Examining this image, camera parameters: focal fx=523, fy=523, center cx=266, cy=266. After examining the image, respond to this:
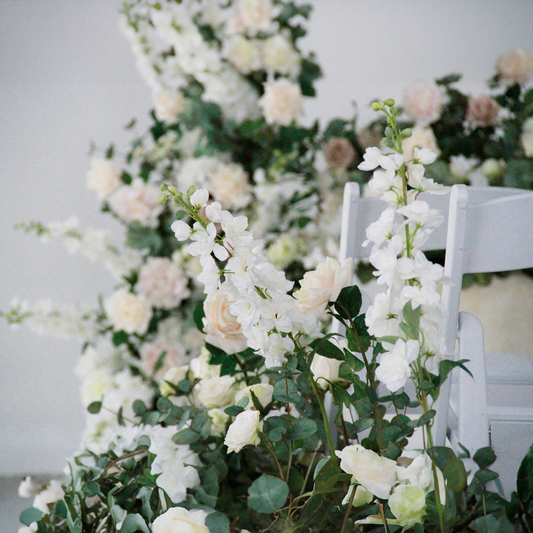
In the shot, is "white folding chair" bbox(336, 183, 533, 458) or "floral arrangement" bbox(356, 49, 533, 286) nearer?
"white folding chair" bbox(336, 183, 533, 458)

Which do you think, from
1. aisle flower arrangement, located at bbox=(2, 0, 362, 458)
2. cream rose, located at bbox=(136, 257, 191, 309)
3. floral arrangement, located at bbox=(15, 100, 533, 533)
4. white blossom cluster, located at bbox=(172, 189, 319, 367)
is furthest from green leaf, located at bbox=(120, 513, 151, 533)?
cream rose, located at bbox=(136, 257, 191, 309)

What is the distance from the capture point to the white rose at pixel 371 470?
0.44 m

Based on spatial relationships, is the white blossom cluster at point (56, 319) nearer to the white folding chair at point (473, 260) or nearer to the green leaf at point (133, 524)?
the green leaf at point (133, 524)

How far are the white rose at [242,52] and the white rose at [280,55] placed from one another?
3 cm

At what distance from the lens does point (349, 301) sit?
52 centimetres

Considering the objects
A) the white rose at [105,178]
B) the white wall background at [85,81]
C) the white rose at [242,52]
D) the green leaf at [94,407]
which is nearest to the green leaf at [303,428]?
the green leaf at [94,407]

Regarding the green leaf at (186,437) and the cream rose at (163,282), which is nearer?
the green leaf at (186,437)

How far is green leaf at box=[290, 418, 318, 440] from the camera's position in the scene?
0.53 metres

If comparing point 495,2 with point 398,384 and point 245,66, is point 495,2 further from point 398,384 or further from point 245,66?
point 398,384

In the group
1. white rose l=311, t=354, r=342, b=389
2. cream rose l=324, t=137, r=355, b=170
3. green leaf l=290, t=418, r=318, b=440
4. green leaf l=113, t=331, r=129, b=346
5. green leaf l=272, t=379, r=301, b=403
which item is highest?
cream rose l=324, t=137, r=355, b=170

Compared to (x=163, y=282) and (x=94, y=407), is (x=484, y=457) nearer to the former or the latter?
(x=94, y=407)

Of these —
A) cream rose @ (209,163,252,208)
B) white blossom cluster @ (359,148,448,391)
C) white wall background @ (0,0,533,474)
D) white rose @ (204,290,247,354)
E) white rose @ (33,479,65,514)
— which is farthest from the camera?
white wall background @ (0,0,533,474)

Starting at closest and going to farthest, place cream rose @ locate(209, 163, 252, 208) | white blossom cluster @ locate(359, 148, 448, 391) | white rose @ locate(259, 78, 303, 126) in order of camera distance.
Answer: white blossom cluster @ locate(359, 148, 448, 391) → white rose @ locate(259, 78, 303, 126) → cream rose @ locate(209, 163, 252, 208)

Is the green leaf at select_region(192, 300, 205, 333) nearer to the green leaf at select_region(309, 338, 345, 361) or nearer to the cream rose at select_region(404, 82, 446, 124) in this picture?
the green leaf at select_region(309, 338, 345, 361)
